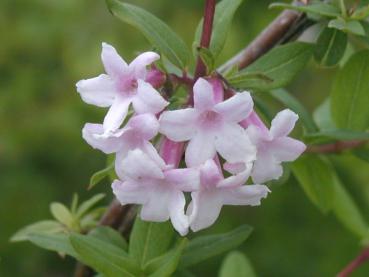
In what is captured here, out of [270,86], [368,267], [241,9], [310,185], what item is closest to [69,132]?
[241,9]

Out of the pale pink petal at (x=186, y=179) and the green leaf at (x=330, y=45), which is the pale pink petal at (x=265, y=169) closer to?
the pale pink petal at (x=186, y=179)

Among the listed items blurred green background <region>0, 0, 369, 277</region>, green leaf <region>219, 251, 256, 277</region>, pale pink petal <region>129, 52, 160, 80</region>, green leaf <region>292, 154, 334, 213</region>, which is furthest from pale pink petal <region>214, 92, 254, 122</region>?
blurred green background <region>0, 0, 369, 277</region>

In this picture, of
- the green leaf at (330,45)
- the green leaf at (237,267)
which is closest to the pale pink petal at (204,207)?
the green leaf at (330,45)

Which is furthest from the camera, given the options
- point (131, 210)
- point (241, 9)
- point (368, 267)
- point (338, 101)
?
point (241, 9)

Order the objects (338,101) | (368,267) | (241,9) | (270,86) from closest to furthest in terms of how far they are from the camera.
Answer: (270,86) → (338,101) → (368,267) → (241,9)

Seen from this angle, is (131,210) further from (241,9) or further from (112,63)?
(241,9)

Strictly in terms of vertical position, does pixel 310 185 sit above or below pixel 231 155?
below

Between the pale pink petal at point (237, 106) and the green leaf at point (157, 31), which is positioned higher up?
the green leaf at point (157, 31)
